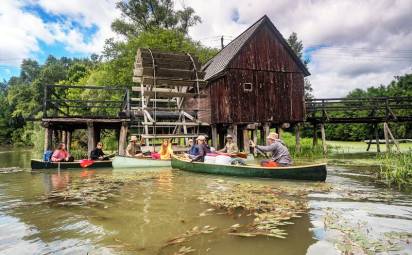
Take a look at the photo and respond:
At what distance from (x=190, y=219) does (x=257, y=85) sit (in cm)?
1440

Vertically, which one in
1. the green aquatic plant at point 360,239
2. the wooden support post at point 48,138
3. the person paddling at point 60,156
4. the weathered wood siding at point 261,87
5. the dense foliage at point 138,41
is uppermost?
the dense foliage at point 138,41

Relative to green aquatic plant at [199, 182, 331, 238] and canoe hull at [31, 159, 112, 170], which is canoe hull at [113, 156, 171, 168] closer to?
canoe hull at [31, 159, 112, 170]

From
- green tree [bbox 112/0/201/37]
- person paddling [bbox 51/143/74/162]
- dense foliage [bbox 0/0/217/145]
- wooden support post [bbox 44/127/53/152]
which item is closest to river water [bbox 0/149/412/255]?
person paddling [bbox 51/143/74/162]

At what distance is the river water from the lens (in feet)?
A: 15.7

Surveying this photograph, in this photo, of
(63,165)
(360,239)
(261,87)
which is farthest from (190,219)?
(261,87)

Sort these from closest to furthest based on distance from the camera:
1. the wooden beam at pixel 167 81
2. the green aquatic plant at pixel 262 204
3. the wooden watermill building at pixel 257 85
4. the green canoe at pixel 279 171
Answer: the green aquatic plant at pixel 262 204 → the green canoe at pixel 279 171 → the wooden beam at pixel 167 81 → the wooden watermill building at pixel 257 85

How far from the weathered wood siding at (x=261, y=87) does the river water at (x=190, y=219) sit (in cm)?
934

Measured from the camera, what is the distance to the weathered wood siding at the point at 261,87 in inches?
754

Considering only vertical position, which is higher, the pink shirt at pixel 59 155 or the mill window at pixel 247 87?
the mill window at pixel 247 87

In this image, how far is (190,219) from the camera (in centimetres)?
620

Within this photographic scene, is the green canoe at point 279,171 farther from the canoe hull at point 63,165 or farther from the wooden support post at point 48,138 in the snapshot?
the wooden support post at point 48,138

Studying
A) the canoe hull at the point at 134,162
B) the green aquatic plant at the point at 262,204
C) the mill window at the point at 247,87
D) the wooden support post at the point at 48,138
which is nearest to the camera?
the green aquatic plant at the point at 262,204

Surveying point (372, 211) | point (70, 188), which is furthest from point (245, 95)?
point (372, 211)

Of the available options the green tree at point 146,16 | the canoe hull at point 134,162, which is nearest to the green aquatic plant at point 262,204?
the canoe hull at point 134,162
